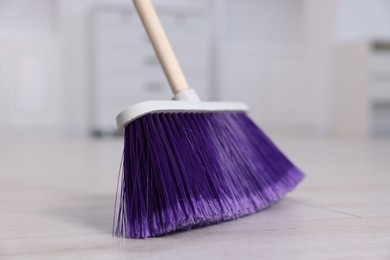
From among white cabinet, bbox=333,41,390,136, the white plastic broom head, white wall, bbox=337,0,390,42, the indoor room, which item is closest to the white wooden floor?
the indoor room

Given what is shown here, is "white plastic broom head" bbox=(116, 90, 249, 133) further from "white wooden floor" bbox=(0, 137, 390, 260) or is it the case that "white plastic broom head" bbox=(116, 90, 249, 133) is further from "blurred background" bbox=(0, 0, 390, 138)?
"blurred background" bbox=(0, 0, 390, 138)

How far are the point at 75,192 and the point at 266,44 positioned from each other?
3.99 metres

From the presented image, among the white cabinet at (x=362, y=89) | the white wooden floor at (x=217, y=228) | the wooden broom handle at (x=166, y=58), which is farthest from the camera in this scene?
the white cabinet at (x=362, y=89)

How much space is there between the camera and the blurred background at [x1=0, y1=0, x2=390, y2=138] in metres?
3.80

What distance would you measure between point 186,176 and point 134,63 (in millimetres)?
3374

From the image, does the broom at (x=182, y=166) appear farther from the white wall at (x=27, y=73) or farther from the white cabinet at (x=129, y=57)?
the white wall at (x=27, y=73)

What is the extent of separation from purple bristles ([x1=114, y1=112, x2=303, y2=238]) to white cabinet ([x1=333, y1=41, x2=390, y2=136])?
122 inches

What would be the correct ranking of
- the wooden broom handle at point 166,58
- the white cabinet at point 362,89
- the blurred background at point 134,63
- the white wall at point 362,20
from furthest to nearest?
the white wall at point 362,20 < the blurred background at point 134,63 < the white cabinet at point 362,89 < the wooden broom handle at point 166,58

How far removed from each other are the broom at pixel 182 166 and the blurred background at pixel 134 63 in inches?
120

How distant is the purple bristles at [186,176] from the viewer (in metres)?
0.56

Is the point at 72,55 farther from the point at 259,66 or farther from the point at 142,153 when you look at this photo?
the point at 142,153

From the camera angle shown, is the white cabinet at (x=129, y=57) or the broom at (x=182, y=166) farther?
the white cabinet at (x=129, y=57)

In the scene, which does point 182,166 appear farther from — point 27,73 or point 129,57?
point 27,73

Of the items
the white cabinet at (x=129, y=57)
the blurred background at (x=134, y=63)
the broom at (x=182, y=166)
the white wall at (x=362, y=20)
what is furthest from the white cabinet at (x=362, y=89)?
the broom at (x=182, y=166)
